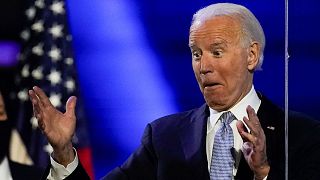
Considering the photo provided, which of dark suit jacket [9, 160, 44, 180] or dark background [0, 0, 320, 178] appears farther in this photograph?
dark suit jacket [9, 160, 44, 180]

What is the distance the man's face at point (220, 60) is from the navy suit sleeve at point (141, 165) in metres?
0.19

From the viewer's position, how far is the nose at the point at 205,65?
4.18ft

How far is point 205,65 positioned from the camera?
A: 1277 millimetres

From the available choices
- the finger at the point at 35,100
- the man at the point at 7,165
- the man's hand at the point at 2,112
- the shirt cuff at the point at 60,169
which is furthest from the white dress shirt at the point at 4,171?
the finger at the point at 35,100

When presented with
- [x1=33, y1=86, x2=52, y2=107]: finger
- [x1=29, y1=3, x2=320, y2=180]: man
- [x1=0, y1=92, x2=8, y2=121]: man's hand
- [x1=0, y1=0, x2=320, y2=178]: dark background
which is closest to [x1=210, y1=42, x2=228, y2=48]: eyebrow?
[x1=29, y1=3, x2=320, y2=180]: man

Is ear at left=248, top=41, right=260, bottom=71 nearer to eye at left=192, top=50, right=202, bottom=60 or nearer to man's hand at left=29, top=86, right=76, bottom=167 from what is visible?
eye at left=192, top=50, right=202, bottom=60

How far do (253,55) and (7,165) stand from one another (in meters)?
0.68

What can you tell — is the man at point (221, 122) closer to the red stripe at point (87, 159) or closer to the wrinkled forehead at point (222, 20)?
the wrinkled forehead at point (222, 20)

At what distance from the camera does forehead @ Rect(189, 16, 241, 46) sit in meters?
1.29

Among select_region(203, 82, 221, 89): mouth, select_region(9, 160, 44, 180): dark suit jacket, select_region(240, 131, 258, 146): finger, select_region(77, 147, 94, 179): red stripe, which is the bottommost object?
select_region(9, 160, 44, 180): dark suit jacket

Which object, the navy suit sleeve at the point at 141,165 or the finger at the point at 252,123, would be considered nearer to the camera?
the finger at the point at 252,123

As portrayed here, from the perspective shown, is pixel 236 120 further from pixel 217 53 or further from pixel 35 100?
pixel 35 100

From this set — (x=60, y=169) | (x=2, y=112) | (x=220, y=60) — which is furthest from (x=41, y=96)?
(x=220, y=60)

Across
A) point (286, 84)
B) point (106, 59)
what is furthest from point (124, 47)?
point (286, 84)
